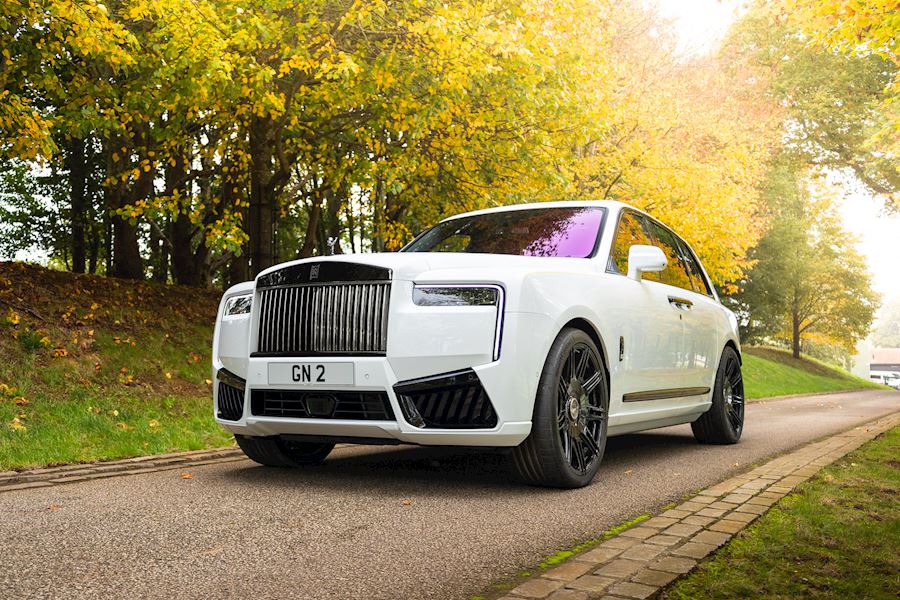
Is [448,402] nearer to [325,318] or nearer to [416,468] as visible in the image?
[325,318]

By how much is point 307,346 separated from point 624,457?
3165 mm

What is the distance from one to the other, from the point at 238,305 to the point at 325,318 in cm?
94

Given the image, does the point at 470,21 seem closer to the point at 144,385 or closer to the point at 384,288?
the point at 144,385

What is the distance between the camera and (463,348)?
4789 millimetres

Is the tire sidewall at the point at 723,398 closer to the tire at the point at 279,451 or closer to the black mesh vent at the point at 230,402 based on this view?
the tire at the point at 279,451

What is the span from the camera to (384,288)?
500 cm

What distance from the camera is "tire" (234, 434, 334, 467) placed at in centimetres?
595

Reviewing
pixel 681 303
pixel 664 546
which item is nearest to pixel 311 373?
pixel 664 546

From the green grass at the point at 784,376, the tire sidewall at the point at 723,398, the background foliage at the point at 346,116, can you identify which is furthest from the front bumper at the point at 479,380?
the green grass at the point at 784,376

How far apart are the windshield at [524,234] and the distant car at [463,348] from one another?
2 cm

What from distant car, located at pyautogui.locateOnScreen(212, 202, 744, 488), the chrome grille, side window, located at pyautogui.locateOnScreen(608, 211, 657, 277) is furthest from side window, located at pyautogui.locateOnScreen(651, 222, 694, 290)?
the chrome grille

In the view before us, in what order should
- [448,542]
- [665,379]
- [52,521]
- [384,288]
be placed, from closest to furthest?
[448,542] < [52,521] < [384,288] < [665,379]

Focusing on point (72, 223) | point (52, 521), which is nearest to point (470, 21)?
point (52, 521)

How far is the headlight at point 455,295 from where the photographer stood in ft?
16.0
